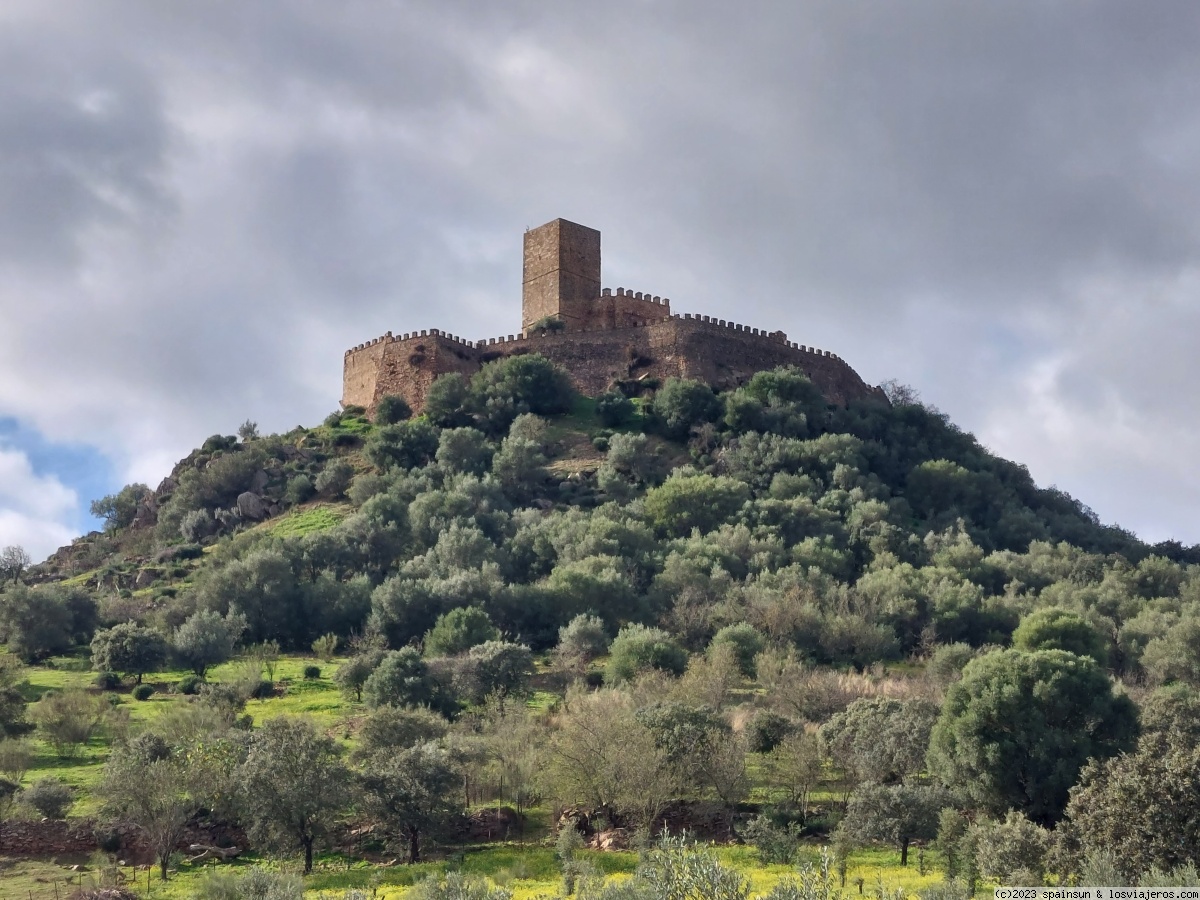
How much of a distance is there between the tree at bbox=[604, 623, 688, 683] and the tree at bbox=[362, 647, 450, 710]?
499 centimetres

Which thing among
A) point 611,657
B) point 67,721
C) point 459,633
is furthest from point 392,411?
point 67,721

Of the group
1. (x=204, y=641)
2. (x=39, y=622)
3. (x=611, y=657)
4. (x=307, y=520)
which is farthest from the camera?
(x=307, y=520)

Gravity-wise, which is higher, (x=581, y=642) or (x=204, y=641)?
(x=204, y=641)

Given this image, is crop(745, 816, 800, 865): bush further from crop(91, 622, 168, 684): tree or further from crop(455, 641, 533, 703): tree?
crop(91, 622, 168, 684): tree

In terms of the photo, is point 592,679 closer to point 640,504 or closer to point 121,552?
point 640,504

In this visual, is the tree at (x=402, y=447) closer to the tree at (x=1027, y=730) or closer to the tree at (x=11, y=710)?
the tree at (x=11, y=710)

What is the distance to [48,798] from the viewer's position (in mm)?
28156

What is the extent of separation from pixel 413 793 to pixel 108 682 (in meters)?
16.3

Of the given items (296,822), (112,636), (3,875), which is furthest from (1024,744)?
(112,636)

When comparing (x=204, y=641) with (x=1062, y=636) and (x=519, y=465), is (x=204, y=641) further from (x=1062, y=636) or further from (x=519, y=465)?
(x=1062, y=636)

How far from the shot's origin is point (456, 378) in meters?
63.7

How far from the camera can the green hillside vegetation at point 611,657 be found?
84.6 feet

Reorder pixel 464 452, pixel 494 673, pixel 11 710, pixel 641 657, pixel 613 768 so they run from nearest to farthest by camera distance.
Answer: pixel 613 768, pixel 11 710, pixel 494 673, pixel 641 657, pixel 464 452

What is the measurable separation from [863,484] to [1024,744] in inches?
1199
